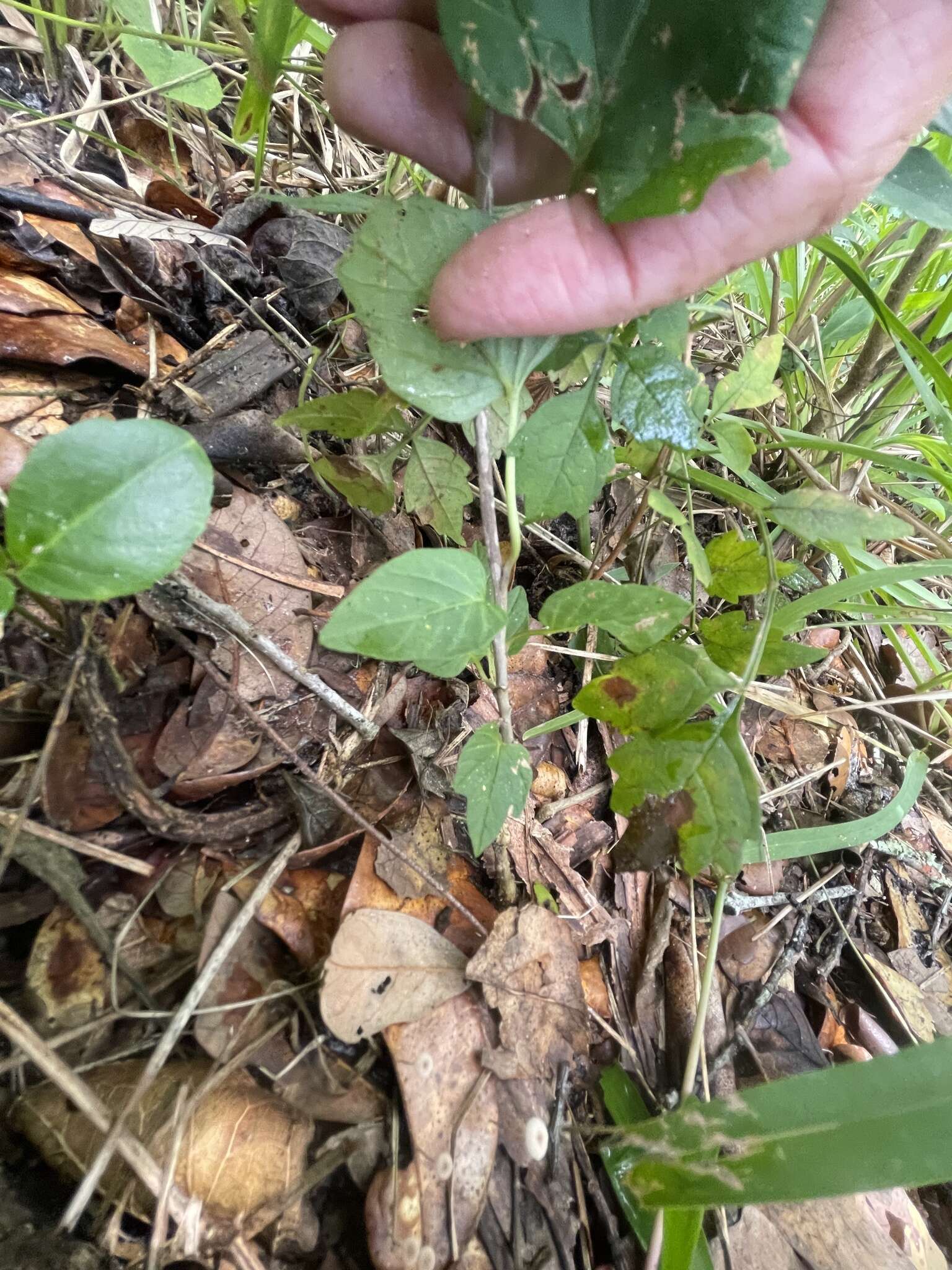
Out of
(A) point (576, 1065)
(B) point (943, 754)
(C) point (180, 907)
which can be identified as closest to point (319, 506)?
(C) point (180, 907)

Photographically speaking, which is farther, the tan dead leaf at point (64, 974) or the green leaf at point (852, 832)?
the green leaf at point (852, 832)

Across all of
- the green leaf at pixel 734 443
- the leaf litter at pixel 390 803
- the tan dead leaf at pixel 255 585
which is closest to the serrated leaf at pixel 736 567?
the leaf litter at pixel 390 803

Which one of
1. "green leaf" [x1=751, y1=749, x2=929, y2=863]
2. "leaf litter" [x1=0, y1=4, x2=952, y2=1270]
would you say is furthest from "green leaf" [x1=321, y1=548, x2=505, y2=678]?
"green leaf" [x1=751, y1=749, x2=929, y2=863]

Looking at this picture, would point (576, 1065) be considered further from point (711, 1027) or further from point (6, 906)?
point (6, 906)

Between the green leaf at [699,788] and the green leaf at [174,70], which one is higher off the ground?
the green leaf at [174,70]

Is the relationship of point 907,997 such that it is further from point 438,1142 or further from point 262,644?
point 262,644

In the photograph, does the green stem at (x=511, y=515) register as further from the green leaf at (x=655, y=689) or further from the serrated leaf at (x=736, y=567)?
the serrated leaf at (x=736, y=567)

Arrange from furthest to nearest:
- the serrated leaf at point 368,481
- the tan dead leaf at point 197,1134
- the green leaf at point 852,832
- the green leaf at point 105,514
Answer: the green leaf at point 852,832 → the serrated leaf at point 368,481 → the tan dead leaf at point 197,1134 → the green leaf at point 105,514

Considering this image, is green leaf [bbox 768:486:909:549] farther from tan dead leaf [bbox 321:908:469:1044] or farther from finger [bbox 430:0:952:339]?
tan dead leaf [bbox 321:908:469:1044]
